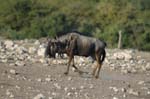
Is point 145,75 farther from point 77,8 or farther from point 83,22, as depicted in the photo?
point 77,8

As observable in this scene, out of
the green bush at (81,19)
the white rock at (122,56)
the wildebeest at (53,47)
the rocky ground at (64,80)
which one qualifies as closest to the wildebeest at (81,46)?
the wildebeest at (53,47)

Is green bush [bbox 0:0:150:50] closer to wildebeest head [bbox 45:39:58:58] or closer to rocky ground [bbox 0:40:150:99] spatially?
rocky ground [bbox 0:40:150:99]

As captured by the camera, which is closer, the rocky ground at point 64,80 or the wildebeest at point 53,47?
the rocky ground at point 64,80

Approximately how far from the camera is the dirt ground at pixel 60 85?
15547mm

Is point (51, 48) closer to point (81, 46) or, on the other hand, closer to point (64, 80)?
point (81, 46)

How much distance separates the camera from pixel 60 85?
17.4 meters

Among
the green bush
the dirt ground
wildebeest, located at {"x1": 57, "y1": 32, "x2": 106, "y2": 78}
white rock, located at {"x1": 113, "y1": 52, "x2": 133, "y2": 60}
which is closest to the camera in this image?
the dirt ground

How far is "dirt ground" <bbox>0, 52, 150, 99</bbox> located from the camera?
15.5 metres

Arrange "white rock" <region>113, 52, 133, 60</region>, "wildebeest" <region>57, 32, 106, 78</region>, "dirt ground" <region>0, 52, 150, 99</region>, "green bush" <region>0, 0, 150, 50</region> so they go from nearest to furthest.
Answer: "dirt ground" <region>0, 52, 150, 99</region>, "wildebeest" <region>57, 32, 106, 78</region>, "white rock" <region>113, 52, 133, 60</region>, "green bush" <region>0, 0, 150, 50</region>

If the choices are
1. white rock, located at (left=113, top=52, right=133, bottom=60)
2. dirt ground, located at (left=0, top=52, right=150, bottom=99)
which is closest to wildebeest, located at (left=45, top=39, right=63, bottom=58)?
dirt ground, located at (left=0, top=52, right=150, bottom=99)

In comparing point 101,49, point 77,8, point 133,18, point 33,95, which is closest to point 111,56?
point 101,49

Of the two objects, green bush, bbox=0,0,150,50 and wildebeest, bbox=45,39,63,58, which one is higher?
wildebeest, bbox=45,39,63,58

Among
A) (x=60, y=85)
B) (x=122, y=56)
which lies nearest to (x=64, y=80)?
(x=60, y=85)

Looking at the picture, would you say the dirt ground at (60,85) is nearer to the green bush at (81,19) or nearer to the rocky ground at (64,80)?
the rocky ground at (64,80)
